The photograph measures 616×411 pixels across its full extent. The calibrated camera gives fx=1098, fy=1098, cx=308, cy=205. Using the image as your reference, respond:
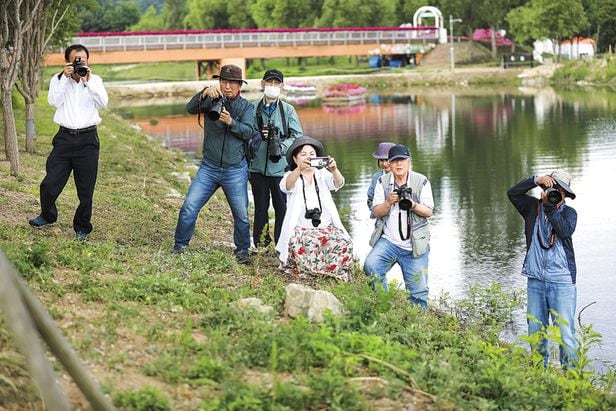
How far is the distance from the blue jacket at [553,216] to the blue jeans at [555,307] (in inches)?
5.9

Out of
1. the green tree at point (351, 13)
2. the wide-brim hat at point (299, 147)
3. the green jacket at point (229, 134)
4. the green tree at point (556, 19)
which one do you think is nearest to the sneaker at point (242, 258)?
the green jacket at point (229, 134)

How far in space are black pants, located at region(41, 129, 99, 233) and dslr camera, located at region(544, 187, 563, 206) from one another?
4541 millimetres

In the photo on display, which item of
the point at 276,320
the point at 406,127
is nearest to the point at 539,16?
the point at 406,127

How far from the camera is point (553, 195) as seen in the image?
9234mm

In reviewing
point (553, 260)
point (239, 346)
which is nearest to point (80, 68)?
point (239, 346)

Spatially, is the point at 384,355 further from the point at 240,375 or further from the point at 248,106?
the point at 248,106

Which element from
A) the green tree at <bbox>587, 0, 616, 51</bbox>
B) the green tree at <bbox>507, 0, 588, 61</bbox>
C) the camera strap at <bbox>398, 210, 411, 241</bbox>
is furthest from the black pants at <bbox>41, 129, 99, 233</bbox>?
the green tree at <bbox>587, 0, 616, 51</bbox>

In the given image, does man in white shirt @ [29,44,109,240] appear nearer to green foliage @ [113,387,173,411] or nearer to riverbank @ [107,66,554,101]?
green foliage @ [113,387,173,411]

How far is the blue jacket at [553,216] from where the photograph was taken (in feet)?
30.6

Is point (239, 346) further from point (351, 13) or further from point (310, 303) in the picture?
point (351, 13)

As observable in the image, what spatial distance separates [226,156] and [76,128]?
1509 millimetres

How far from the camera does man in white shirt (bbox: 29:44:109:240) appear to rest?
35.2ft

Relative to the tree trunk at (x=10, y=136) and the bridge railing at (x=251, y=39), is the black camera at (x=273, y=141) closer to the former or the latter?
the tree trunk at (x=10, y=136)

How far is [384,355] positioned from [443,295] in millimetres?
5439
